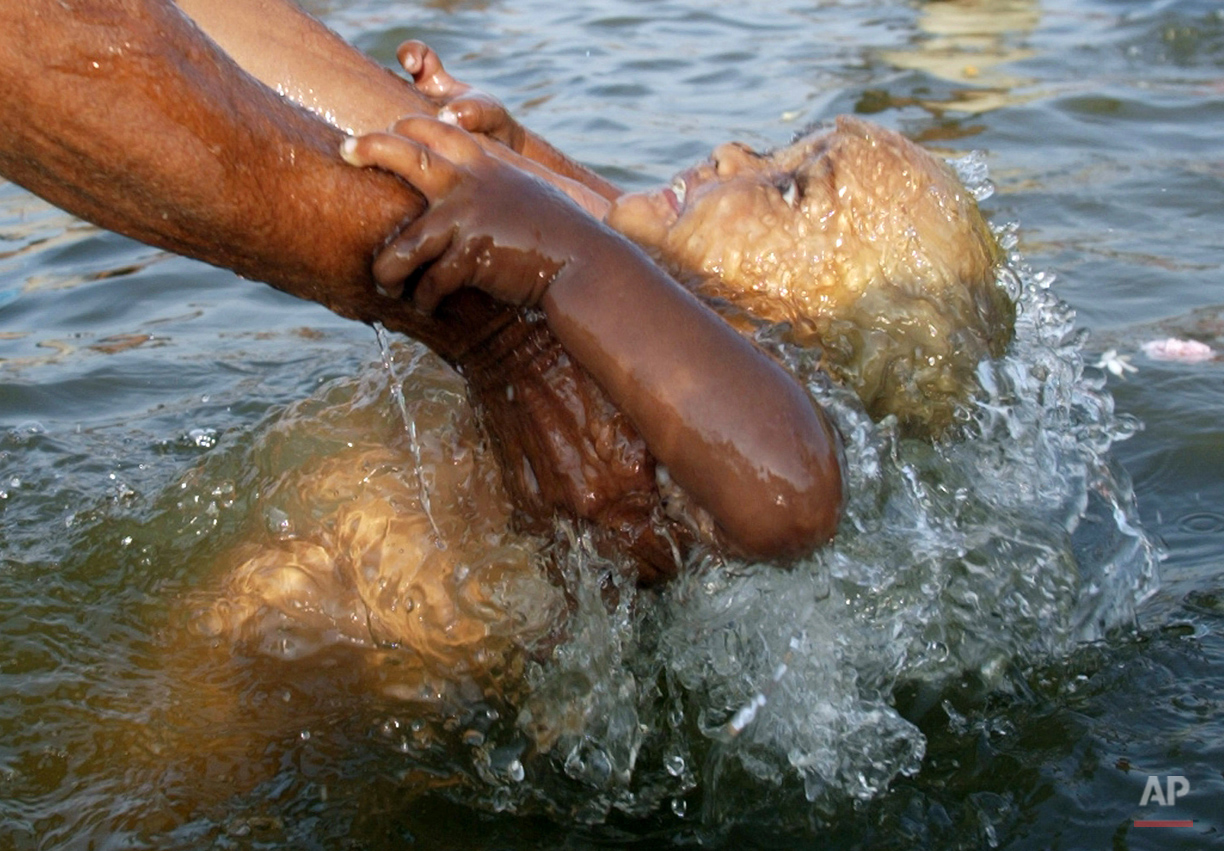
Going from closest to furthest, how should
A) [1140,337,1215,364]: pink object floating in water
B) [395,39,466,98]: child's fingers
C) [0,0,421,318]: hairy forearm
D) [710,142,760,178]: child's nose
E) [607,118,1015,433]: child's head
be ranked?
[0,0,421,318]: hairy forearm
[607,118,1015,433]: child's head
[710,142,760,178]: child's nose
[395,39,466,98]: child's fingers
[1140,337,1215,364]: pink object floating in water

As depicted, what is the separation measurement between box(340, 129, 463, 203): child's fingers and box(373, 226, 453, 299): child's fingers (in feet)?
0.25

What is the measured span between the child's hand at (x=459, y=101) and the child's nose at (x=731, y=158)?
2.23ft

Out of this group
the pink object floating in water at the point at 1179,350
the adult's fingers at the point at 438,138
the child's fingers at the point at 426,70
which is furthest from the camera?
the pink object floating in water at the point at 1179,350

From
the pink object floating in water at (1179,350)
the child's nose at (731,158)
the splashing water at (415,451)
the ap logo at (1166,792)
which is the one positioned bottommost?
the ap logo at (1166,792)

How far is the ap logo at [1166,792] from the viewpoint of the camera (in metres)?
2.81

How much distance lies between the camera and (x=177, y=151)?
218 cm

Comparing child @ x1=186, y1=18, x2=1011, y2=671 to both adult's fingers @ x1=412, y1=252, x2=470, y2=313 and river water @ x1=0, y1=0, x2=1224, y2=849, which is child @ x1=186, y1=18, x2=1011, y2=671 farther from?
adult's fingers @ x1=412, y1=252, x2=470, y2=313

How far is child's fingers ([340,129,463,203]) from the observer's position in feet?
7.98

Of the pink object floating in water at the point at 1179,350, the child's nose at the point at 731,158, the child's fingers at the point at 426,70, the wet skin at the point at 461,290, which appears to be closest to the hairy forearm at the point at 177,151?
the wet skin at the point at 461,290

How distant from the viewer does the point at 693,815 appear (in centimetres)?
283

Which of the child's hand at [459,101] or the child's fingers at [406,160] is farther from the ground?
the child's fingers at [406,160]

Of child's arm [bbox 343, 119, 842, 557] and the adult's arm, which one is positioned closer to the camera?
child's arm [bbox 343, 119, 842, 557]

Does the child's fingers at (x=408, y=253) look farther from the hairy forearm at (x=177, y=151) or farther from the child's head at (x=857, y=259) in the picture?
the child's head at (x=857, y=259)

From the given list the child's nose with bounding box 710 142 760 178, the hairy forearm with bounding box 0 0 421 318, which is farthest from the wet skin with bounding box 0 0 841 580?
the child's nose with bounding box 710 142 760 178
